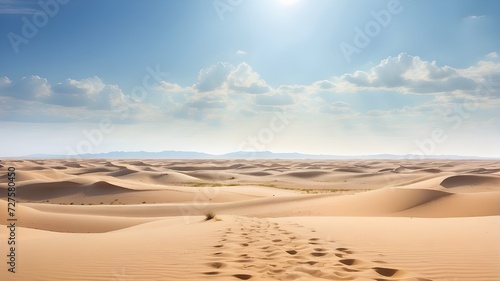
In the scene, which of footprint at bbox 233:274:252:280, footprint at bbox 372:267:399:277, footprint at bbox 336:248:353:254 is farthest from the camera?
footprint at bbox 336:248:353:254

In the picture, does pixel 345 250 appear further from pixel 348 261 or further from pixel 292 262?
pixel 292 262

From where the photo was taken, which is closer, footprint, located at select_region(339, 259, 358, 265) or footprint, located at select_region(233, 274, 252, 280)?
footprint, located at select_region(233, 274, 252, 280)

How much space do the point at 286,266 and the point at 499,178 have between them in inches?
1556

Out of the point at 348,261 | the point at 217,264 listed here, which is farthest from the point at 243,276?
the point at 348,261

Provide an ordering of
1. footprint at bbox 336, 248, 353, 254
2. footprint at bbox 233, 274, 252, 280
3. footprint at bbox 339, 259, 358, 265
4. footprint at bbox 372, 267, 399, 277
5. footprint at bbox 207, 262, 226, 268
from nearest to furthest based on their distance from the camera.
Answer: footprint at bbox 233, 274, 252, 280 → footprint at bbox 372, 267, 399, 277 → footprint at bbox 207, 262, 226, 268 → footprint at bbox 339, 259, 358, 265 → footprint at bbox 336, 248, 353, 254

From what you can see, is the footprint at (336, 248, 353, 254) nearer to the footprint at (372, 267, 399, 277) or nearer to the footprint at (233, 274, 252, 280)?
the footprint at (372, 267, 399, 277)

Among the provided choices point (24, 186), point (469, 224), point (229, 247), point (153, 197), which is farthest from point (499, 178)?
point (24, 186)

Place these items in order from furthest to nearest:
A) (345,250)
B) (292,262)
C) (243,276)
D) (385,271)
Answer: (345,250) < (292,262) < (385,271) < (243,276)

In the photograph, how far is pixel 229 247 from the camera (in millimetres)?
8055

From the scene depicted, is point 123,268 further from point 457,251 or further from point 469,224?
point 469,224

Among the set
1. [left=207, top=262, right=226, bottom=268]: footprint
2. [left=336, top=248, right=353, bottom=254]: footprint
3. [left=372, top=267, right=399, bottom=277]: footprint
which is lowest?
[left=336, top=248, right=353, bottom=254]: footprint

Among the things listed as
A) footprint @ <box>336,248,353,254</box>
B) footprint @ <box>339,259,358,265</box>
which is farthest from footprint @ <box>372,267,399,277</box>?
footprint @ <box>336,248,353,254</box>

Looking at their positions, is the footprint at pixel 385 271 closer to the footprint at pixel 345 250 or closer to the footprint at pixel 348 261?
the footprint at pixel 348 261

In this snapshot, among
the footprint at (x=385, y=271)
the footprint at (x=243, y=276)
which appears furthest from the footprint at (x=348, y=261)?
the footprint at (x=243, y=276)
